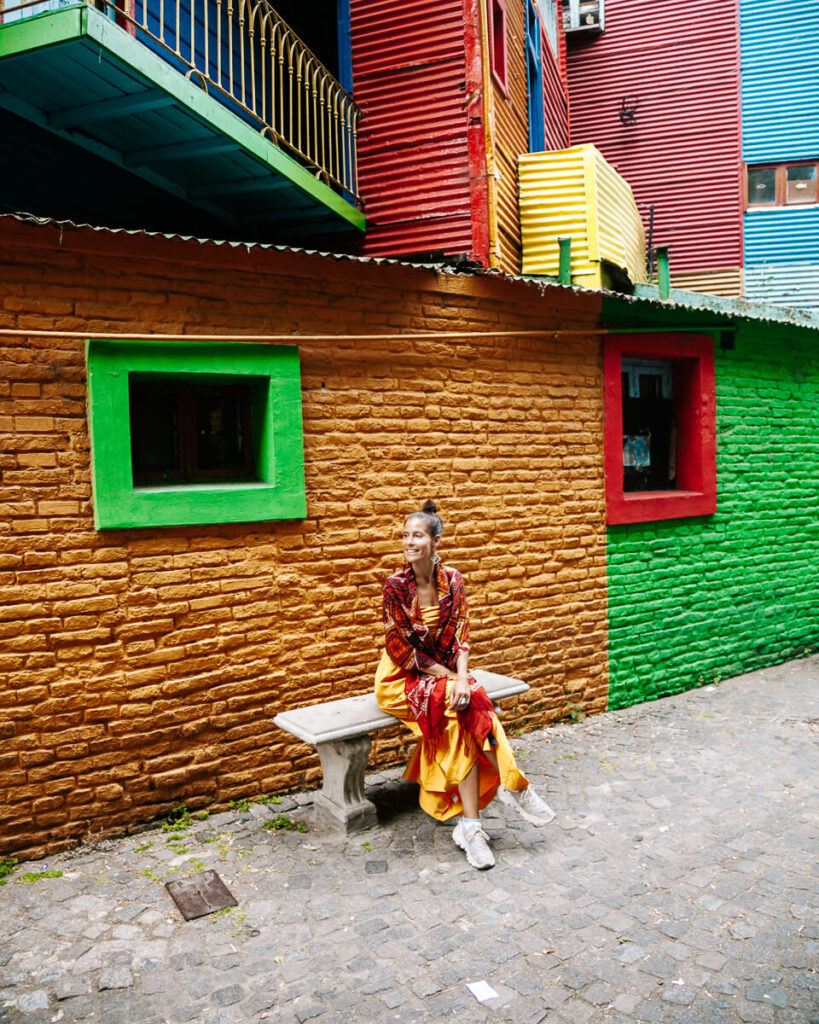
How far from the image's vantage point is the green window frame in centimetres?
429

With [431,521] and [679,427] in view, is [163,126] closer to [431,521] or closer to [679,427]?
[431,521]

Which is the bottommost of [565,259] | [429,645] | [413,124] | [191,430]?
[429,645]

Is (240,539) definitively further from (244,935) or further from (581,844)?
(581,844)

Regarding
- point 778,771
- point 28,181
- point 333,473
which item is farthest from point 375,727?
point 28,181

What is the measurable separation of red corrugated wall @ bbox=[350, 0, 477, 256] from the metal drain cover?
5.29 meters

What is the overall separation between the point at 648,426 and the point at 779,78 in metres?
10.2

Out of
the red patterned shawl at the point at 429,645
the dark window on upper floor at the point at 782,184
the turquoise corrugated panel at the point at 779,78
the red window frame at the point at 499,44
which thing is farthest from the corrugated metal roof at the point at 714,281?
the red patterned shawl at the point at 429,645

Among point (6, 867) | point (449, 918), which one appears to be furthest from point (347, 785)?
point (6, 867)

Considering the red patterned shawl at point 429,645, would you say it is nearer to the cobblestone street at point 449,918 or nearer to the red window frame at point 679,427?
the cobblestone street at point 449,918

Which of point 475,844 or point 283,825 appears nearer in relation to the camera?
point 475,844

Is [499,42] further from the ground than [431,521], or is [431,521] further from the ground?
[499,42]

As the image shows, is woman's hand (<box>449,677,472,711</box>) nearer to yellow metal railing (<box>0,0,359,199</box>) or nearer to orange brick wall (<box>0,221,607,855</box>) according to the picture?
orange brick wall (<box>0,221,607,855</box>)

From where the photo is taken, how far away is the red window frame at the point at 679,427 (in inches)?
266

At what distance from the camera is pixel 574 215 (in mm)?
7379
